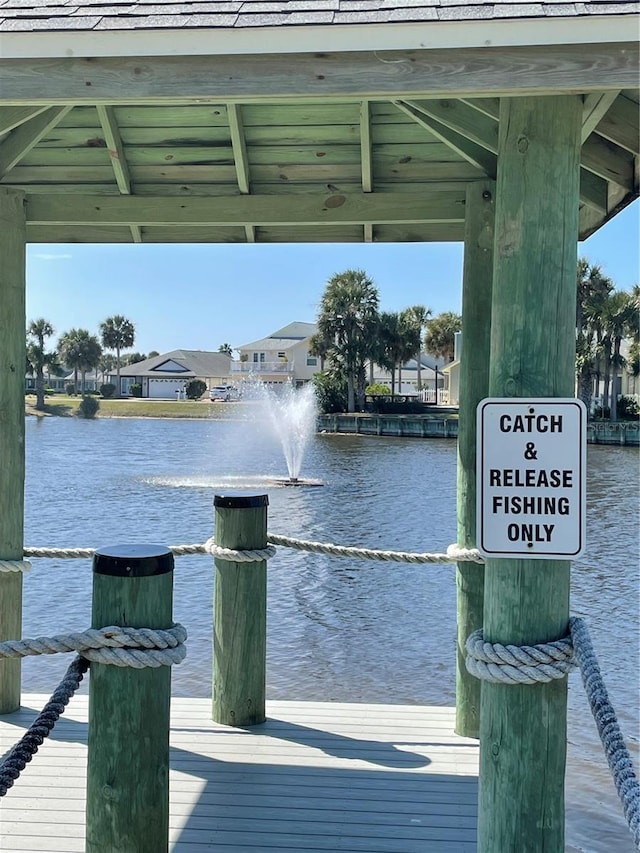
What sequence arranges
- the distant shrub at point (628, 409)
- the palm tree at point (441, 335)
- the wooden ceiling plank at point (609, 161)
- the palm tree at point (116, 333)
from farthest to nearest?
the palm tree at point (116, 333)
the palm tree at point (441, 335)
the distant shrub at point (628, 409)
the wooden ceiling plank at point (609, 161)

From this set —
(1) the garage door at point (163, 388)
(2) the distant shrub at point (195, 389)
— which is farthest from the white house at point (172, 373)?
(2) the distant shrub at point (195, 389)

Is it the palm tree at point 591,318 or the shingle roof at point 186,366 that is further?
the shingle roof at point 186,366

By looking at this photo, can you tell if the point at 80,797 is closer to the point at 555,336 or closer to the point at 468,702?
the point at 468,702

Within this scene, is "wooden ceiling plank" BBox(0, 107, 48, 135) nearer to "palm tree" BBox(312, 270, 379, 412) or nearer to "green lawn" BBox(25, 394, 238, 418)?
"palm tree" BBox(312, 270, 379, 412)

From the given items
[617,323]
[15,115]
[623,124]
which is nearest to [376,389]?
[617,323]

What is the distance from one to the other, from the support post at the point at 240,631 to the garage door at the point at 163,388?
325 ft

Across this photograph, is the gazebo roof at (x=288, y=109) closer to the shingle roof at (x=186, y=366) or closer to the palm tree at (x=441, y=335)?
the palm tree at (x=441, y=335)

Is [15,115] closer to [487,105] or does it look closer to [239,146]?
[239,146]

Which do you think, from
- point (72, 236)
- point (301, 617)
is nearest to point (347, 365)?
point (301, 617)

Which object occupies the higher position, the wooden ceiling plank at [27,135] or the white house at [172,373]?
the white house at [172,373]

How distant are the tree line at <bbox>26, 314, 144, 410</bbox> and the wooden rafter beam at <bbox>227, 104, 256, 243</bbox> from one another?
87.6 meters

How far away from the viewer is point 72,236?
616 cm

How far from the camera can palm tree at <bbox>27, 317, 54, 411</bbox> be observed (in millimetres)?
90562

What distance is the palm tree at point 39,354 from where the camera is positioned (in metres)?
90.6
